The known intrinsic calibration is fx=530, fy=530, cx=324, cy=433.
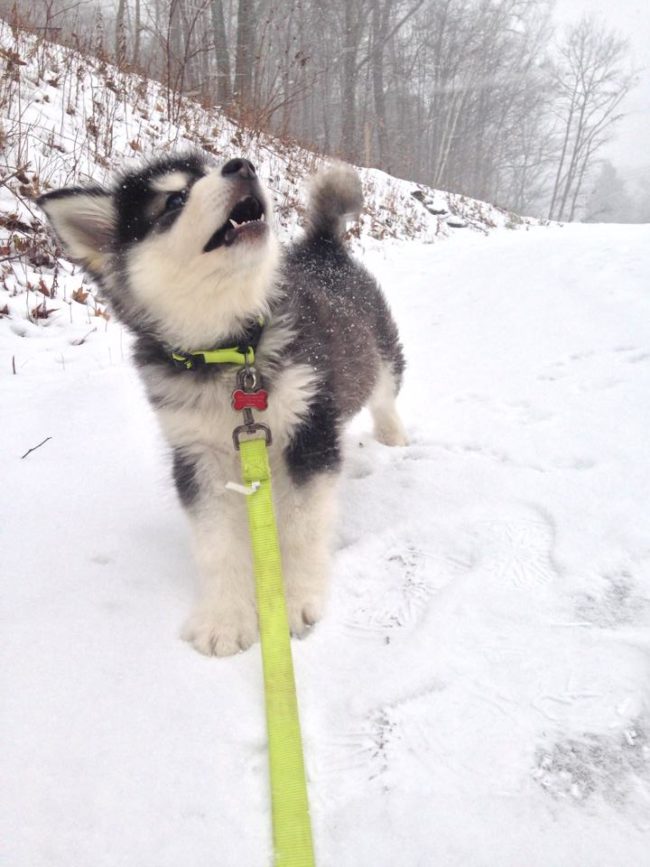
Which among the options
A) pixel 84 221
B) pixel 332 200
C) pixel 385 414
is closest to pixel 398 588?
pixel 385 414

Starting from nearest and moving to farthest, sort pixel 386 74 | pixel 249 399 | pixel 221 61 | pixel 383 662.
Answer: pixel 383 662
pixel 249 399
pixel 221 61
pixel 386 74

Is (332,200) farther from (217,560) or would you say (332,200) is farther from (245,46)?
(245,46)

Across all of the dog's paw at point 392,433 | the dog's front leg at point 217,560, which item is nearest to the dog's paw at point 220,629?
the dog's front leg at point 217,560

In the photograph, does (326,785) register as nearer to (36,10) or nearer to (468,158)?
(36,10)

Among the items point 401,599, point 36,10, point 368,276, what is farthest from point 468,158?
point 401,599

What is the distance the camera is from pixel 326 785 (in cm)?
119

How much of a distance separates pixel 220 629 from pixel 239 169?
1.47m

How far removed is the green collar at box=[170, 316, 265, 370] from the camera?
1885 mm

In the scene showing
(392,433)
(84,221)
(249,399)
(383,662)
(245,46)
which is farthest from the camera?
(245,46)

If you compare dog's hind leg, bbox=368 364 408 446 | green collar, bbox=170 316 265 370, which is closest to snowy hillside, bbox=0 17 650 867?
dog's hind leg, bbox=368 364 408 446

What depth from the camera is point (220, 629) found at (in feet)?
5.41

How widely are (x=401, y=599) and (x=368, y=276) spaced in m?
2.42

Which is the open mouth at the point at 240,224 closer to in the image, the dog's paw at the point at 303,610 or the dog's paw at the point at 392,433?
the dog's paw at the point at 303,610

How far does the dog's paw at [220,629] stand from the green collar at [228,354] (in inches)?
33.0
